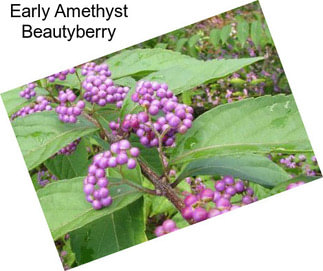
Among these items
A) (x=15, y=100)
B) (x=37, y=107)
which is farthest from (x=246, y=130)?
(x=15, y=100)

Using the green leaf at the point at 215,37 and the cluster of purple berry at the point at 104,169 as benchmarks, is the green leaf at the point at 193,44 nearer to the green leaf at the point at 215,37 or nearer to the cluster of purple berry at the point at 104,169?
the green leaf at the point at 215,37

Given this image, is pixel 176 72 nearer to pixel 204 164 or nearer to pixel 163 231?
pixel 204 164

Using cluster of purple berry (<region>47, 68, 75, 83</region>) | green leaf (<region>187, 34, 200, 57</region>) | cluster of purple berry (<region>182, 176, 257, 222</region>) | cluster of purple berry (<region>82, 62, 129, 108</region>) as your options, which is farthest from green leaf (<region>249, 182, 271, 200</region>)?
green leaf (<region>187, 34, 200, 57</region>)

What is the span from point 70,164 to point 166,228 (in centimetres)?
36

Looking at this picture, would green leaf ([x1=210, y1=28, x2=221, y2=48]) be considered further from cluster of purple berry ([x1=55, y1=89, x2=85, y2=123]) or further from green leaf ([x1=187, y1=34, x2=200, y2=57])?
cluster of purple berry ([x1=55, y1=89, x2=85, y2=123])

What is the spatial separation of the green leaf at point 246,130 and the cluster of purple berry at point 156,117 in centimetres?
3

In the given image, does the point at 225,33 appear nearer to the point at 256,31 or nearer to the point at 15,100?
the point at 256,31

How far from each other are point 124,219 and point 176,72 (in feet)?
1.40

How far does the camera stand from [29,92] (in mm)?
1391

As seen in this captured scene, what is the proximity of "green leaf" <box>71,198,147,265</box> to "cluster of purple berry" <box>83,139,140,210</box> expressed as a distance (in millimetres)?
125

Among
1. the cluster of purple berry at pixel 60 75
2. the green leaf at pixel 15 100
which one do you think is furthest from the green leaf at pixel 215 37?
the green leaf at pixel 15 100

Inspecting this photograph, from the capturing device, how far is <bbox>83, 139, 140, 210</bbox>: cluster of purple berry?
3.49ft

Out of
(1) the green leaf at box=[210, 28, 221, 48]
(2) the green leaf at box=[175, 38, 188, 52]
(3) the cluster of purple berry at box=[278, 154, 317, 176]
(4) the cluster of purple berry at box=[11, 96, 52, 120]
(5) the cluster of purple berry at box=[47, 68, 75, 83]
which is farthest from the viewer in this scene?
(1) the green leaf at box=[210, 28, 221, 48]

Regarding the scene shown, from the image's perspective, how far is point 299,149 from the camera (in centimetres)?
104
